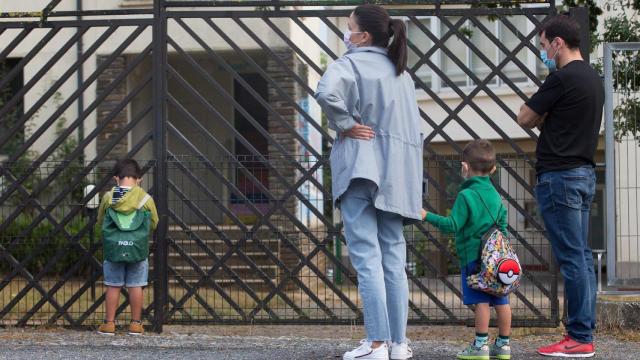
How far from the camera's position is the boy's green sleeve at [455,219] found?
530cm

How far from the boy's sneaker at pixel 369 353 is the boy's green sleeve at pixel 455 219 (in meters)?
0.73

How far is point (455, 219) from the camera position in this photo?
17.5 ft

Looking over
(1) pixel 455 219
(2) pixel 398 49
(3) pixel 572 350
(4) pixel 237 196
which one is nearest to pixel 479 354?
(3) pixel 572 350

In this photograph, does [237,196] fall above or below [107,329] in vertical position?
above

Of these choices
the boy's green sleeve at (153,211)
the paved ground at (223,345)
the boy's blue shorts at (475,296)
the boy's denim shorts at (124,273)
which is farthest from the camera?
the boy's denim shorts at (124,273)

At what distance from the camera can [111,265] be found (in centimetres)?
712

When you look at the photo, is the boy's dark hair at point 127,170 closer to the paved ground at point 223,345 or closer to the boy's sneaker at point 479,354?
the paved ground at point 223,345

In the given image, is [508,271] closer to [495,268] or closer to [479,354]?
[495,268]

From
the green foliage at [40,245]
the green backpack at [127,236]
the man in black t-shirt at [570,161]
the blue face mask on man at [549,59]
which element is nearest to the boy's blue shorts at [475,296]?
the man in black t-shirt at [570,161]

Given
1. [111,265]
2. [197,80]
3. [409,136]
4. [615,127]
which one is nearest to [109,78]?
[197,80]

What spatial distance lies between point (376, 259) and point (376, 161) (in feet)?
1.71

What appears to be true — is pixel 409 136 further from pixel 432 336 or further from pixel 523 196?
pixel 523 196

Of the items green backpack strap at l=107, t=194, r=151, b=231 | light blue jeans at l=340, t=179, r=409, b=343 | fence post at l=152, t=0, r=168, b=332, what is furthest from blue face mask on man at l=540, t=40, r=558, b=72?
green backpack strap at l=107, t=194, r=151, b=231

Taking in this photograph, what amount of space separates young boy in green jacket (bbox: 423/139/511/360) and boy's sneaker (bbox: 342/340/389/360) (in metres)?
0.58
